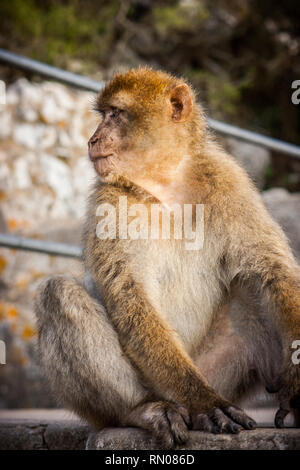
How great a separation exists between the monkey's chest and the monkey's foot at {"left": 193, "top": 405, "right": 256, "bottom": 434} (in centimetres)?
42

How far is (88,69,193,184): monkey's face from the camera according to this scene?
2105mm

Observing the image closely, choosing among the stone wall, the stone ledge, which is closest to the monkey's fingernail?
the stone ledge

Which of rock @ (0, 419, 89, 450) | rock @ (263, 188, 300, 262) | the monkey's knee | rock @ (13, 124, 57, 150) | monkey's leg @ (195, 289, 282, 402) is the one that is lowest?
rock @ (0, 419, 89, 450)

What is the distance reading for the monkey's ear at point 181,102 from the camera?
2.18 metres

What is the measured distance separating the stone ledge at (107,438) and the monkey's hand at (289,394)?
131 millimetres

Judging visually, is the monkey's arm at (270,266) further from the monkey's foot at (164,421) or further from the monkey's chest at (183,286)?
the monkey's foot at (164,421)

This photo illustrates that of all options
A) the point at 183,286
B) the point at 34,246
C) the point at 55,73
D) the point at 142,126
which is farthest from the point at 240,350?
the point at 55,73

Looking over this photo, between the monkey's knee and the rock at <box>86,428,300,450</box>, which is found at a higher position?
the monkey's knee

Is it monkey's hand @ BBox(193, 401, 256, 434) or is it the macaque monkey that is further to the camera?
the macaque monkey

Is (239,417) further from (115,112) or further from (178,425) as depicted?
(115,112)

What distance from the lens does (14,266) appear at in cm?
493

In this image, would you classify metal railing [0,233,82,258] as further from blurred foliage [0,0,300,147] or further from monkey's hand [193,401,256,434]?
blurred foliage [0,0,300,147]

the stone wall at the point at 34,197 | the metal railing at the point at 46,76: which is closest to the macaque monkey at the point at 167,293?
the metal railing at the point at 46,76

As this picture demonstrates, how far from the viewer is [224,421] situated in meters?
1.56
